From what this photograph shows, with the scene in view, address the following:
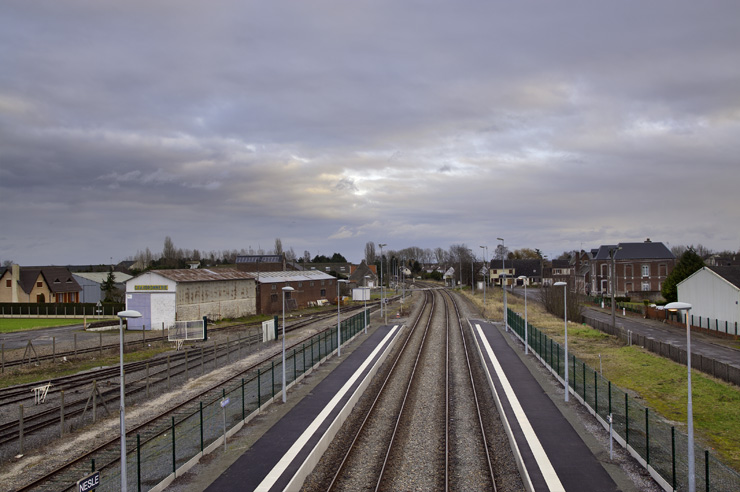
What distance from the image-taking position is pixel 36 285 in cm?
8175

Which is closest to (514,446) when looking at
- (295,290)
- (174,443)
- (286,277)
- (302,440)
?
(302,440)

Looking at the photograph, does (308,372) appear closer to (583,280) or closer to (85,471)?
(85,471)

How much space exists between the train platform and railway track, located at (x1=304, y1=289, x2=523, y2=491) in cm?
74

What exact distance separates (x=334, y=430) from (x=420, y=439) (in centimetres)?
339

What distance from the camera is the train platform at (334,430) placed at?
15117 millimetres

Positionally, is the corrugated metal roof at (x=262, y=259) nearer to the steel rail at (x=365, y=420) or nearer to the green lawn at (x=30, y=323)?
the green lawn at (x=30, y=323)

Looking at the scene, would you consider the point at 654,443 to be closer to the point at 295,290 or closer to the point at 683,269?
the point at 683,269

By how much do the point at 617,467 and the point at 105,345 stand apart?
4219 cm

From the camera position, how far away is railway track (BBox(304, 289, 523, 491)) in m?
16.0

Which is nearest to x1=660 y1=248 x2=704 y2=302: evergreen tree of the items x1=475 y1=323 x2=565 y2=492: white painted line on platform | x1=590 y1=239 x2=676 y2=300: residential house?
x1=590 y1=239 x2=676 y2=300: residential house

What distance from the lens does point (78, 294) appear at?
92.8 meters

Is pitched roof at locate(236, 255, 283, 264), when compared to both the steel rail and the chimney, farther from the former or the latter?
the steel rail

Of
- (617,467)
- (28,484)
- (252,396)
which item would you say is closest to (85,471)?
(28,484)

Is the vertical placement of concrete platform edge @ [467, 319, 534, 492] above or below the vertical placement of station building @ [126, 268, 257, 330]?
below
